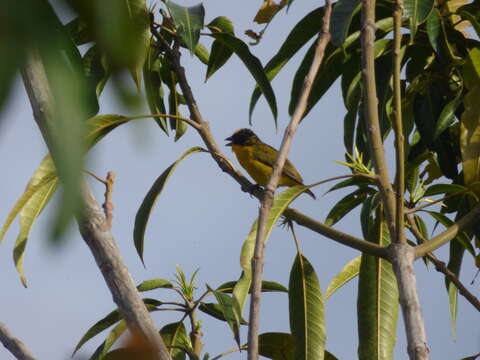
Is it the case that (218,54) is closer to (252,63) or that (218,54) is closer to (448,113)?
(252,63)

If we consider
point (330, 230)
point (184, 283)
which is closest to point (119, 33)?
point (330, 230)

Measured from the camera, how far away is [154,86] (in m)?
3.62

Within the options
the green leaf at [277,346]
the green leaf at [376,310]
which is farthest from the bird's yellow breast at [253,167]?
the green leaf at [376,310]

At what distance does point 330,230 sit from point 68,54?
1.72m

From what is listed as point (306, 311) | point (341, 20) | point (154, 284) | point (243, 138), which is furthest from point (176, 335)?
point (243, 138)

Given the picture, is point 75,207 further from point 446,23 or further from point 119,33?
point 446,23

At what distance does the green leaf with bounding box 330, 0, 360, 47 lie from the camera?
8.68 feet

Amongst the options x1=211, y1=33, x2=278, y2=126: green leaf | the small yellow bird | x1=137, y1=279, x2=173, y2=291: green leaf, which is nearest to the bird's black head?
the small yellow bird

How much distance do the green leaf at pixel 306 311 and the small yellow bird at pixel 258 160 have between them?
3330mm

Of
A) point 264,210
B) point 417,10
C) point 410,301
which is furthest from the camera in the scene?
point 417,10

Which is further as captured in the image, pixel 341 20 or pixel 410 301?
pixel 341 20

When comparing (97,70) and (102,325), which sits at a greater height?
(102,325)

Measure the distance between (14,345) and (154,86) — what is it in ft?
8.19

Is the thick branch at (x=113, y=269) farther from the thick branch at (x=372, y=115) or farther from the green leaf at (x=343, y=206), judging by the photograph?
the green leaf at (x=343, y=206)
